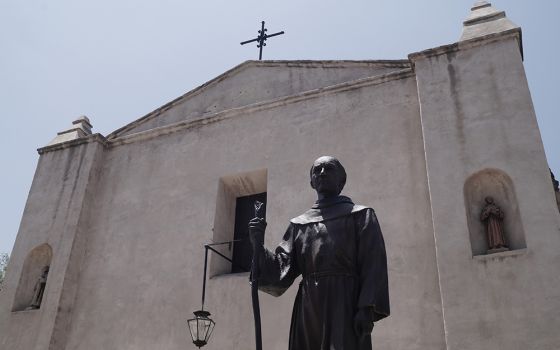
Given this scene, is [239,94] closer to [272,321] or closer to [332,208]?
[272,321]

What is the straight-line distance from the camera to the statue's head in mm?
4273

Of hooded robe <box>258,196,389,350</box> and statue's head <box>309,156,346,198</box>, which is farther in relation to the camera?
statue's head <box>309,156,346,198</box>

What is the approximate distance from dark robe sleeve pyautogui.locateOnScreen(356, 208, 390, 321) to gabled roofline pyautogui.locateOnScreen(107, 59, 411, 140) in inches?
235

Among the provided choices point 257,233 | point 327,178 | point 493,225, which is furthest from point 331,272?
point 493,225

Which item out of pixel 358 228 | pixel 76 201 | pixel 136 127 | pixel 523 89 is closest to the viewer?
pixel 358 228

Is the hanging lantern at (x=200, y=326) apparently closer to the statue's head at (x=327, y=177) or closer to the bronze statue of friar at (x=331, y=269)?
the bronze statue of friar at (x=331, y=269)

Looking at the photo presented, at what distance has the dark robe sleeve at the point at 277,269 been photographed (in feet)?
13.3

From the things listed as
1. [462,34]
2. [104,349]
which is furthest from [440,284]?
[104,349]

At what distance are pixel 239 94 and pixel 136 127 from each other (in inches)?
94.8

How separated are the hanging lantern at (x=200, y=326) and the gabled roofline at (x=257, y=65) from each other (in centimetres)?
500

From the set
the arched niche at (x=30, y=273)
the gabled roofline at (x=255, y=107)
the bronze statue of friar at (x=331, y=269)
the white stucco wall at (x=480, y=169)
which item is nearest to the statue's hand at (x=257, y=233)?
the bronze statue of friar at (x=331, y=269)

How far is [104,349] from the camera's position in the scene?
8.91 meters

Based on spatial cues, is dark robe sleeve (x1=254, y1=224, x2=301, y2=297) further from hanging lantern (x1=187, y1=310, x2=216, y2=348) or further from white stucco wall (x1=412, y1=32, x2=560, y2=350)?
hanging lantern (x1=187, y1=310, x2=216, y2=348)


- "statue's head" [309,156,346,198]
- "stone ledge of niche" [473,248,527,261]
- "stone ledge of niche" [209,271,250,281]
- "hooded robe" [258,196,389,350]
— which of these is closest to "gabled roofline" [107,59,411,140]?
"stone ledge of niche" [473,248,527,261]
